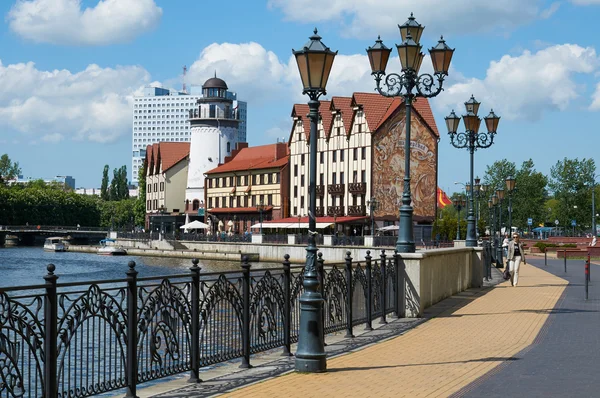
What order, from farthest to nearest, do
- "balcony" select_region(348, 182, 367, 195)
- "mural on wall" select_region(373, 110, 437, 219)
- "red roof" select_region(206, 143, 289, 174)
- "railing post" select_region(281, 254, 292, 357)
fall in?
"red roof" select_region(206, 143, 289, 174), "balcony" select_region(348, 182, 367, 195), "mural on wall" select_region(373, 110, 437, 219), "railing post" select_region(281, 254, 292, 357)

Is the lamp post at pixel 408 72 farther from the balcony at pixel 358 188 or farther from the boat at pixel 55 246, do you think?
the boat at pixel 55 246

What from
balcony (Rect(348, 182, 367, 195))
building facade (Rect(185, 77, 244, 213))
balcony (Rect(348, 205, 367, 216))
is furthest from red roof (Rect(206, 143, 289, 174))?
balcony (Rect(348, 205, 367, 216))

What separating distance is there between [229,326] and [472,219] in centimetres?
2077

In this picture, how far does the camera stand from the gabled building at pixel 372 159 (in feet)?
263

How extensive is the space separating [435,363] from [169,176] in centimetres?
10693

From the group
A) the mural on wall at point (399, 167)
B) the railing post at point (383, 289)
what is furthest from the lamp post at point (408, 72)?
the mural on wall at point (399, 167)

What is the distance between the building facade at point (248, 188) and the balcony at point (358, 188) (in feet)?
38.5

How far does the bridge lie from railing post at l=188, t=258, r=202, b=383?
122 metres

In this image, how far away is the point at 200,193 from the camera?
366ft

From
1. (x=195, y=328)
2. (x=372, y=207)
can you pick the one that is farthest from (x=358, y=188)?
(x=195, y=328)

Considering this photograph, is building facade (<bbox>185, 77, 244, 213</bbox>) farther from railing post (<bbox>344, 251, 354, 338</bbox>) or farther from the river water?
railing post (<bbox>344, 251, 354, 338</bbox>)

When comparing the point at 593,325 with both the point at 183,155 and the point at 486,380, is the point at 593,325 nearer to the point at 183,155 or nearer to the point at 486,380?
the point at 486,380

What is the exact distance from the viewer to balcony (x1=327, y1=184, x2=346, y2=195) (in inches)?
3278

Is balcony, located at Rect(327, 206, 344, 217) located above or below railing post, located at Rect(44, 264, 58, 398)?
above
